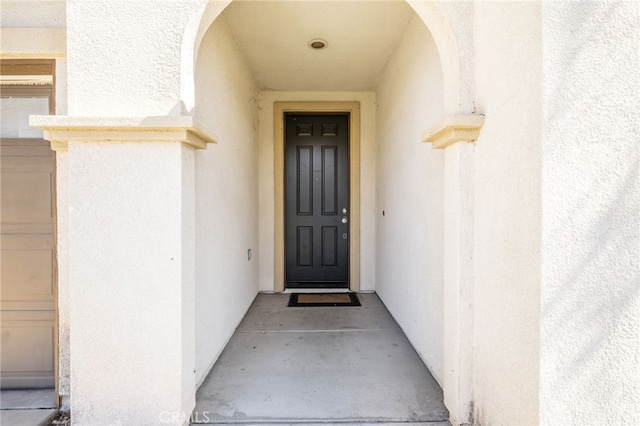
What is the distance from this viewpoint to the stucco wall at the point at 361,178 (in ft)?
14.2

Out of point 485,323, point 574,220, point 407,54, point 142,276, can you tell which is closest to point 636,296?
point 574,220

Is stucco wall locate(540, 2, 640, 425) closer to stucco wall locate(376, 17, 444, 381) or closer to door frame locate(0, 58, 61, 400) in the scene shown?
stucco wall locate(376, 17, 444, 381)

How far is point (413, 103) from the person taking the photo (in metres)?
2.66

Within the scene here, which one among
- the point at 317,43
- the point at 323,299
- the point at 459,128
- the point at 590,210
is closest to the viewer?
the point at 590,210

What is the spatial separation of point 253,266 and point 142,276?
2396 millimetres

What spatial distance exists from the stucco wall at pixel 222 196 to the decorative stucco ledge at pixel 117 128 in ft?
1.62

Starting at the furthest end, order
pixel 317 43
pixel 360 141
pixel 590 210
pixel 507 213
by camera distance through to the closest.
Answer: pixel 360 141, pixel 317 43, pixel 507 213, pixel 590 210

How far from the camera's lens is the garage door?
2.05 meters

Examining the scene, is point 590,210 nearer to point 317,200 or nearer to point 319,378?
point 319,378

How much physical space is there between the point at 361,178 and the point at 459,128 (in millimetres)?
2686

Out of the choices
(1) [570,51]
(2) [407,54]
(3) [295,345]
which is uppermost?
(2) [407,54]

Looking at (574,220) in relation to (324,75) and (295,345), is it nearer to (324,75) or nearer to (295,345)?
(295,345)

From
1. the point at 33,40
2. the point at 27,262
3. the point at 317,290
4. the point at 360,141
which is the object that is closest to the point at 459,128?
the point at 33,40

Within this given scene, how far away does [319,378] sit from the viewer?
2.22m
